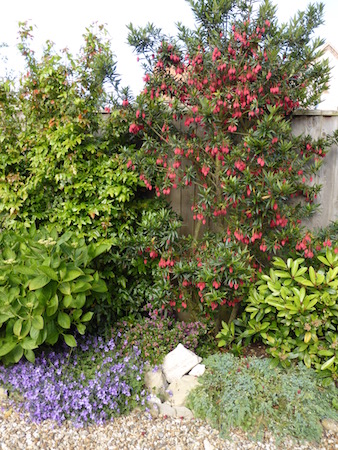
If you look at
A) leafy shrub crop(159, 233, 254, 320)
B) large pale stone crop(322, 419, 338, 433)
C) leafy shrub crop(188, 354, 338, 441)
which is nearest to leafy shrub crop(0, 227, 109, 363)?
leafy shrub crop(159, 233, 254, 320)

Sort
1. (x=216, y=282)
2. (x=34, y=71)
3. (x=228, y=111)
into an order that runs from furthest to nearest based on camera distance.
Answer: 1. (x=34, y=71)
2. (x=228, y=111)
3. (x=216, y=282)

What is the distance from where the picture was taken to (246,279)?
9.63 feet

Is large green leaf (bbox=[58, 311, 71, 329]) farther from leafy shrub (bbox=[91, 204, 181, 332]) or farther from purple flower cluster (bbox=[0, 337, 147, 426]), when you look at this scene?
leafy shrub (bbox=[91, 204, 181, 332])

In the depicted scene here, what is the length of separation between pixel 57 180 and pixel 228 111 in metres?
1.44

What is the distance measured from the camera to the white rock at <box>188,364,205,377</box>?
289 centimetres

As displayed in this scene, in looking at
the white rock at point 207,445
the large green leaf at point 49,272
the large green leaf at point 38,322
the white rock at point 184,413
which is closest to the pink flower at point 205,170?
the large green leaf at point 49,272

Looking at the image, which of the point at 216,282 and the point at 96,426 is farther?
the point at 216,282

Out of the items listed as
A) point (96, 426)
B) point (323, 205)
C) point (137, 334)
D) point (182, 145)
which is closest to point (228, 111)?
point (182, 145)

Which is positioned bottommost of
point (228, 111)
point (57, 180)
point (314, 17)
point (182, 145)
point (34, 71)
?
point (57, 180)

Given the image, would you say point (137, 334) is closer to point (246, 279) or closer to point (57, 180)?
point (246, 279)

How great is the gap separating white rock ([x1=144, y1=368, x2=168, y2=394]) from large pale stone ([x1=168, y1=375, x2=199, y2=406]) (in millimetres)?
64

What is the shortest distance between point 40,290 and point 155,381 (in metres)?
1.04

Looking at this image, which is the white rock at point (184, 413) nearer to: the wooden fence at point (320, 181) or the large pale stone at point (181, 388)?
the large pale stone at point (181, 388)

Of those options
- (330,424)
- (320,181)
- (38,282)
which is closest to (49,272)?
(38,282)
